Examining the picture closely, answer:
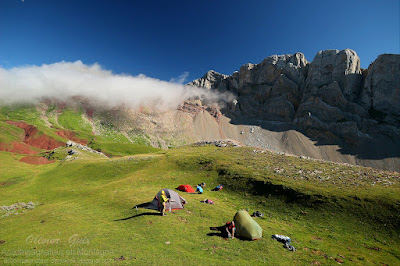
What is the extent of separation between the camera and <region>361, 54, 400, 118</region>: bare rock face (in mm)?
186500

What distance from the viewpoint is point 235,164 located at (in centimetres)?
5178

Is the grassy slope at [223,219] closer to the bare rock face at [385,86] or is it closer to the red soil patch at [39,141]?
the red soil patch at [39,141]

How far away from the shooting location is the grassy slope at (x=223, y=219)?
55.2 ft

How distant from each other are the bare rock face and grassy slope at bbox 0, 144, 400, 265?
8472 inches

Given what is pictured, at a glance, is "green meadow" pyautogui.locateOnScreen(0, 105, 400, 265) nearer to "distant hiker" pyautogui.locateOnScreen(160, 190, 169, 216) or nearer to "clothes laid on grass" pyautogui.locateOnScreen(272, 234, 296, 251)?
"clothes laid on grass" pyautogui.locateOnScreen(272, 234, 296, 251)

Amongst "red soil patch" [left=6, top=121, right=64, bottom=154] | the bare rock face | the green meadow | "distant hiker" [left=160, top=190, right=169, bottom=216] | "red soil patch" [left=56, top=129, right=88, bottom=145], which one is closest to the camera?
the green meadow

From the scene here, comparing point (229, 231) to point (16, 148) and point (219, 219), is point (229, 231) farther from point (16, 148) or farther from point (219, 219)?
point (16, 148)

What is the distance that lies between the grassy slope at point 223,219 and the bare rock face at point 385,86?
215 m

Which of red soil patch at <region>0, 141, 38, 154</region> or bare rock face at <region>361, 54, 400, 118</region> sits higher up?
bare rock face at <region>361, 54, 400, 118</region>

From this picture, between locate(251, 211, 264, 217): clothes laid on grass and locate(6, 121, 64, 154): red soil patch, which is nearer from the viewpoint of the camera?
locate(251, 211, 264, 217): clothes laid on grass

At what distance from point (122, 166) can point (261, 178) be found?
45.2m

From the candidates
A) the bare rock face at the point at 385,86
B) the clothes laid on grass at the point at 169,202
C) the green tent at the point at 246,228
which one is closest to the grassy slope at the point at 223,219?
the green tent at the point at 246,228

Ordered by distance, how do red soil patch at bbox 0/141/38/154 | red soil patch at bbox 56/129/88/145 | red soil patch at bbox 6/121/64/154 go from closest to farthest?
red soil patch at bbox 0/141/38/154 → red soil patch at bbox 6/121/64/154 → red soil patch at bbox 56/129/88/145

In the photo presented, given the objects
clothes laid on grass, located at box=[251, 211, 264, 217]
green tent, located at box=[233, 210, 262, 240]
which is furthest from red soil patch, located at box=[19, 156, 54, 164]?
green tent, located at box=[233, 210, 262, 240]
